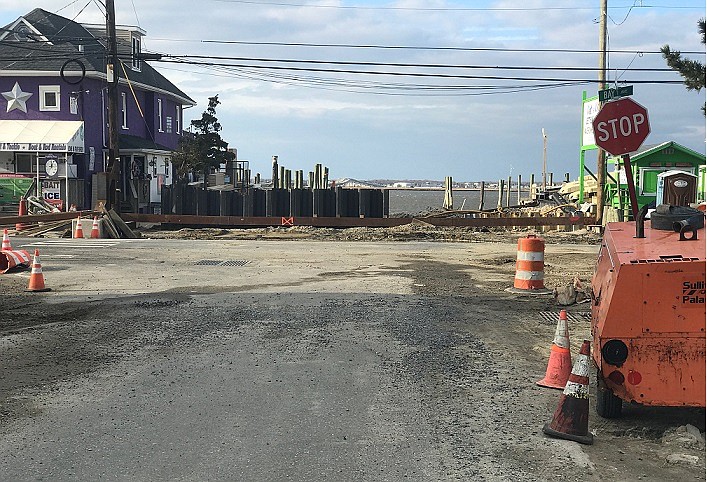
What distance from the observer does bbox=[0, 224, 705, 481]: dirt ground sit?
5.50 metres

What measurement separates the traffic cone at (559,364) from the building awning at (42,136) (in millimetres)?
32178

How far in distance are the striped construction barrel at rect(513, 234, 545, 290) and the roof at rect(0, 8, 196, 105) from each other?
90.8 ft

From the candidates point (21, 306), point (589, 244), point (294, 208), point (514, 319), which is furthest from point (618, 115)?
point (294, 208)

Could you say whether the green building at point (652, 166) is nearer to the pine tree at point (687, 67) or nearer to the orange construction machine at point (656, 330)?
the pine tree at point (687, 67)

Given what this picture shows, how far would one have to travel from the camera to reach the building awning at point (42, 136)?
3553 cm

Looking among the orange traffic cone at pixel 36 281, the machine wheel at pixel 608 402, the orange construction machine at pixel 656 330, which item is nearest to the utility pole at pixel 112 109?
the orange traffic cone at pixel 36 281

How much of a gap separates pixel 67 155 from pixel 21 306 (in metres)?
26.3

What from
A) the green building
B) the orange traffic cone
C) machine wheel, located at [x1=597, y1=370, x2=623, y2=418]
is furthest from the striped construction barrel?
the green building

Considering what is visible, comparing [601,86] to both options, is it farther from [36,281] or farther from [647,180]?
[36,281]

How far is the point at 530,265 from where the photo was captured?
13273mm

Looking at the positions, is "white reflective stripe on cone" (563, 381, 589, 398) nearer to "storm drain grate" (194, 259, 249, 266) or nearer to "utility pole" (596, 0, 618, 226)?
"storm drain grate" (194, 259, 249, 266)

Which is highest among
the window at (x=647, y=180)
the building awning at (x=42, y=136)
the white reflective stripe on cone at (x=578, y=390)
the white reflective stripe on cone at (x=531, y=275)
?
the building awning at (x=42, y=136)

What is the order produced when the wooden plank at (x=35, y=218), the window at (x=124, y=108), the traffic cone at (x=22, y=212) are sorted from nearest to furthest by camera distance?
the wooden plank at (x=35, y=218) → the traffic cone at (x=22, y=212) → the window at (x=124, y=108)

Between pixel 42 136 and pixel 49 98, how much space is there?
294 centimetres
